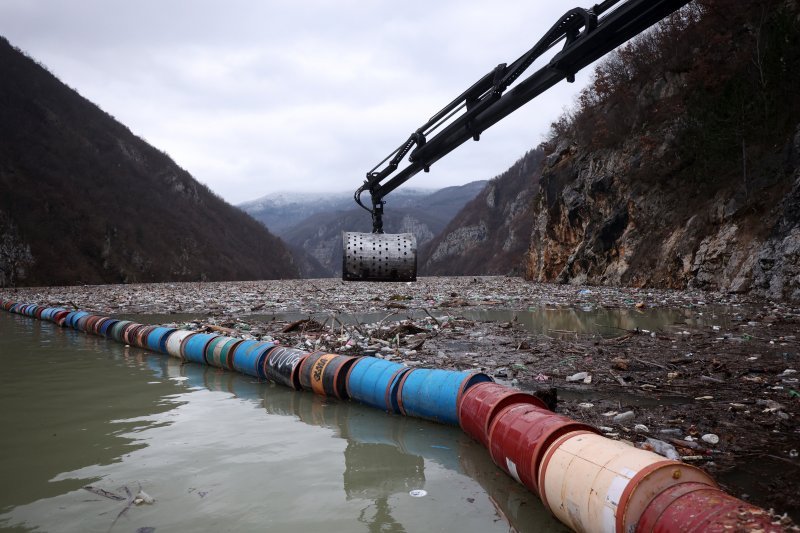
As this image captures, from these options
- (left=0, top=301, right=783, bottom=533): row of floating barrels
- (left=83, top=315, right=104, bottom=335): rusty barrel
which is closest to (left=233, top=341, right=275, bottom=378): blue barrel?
(left=0, top=301, right=783, bottom=533): row of floating barrels

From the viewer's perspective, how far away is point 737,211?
12609mm

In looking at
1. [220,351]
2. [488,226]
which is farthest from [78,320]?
[488,226]

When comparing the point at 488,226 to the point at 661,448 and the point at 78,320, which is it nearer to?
the point at 78,320

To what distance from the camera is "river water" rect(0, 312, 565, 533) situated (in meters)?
2.05

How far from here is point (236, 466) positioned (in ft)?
8.49

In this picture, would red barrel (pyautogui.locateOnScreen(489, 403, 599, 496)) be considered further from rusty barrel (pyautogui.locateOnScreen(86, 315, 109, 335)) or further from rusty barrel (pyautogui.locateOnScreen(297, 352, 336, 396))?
rusty barrel (pyautogui.locateOnScreen(86, 315, 109, 335))

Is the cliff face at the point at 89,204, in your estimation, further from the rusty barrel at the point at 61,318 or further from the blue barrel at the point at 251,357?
the blue barrel at the point at 251,357

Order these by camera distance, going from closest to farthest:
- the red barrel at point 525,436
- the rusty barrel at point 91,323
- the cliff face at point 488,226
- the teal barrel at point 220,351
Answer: the red barrel at point 525,436, the teal barrel at point 220,351, the rusty barrel at point 91,323, the cliff face at point 488,226

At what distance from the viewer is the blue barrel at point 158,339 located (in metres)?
6.32

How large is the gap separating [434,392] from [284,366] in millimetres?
1684

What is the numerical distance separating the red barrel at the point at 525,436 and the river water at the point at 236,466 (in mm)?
113

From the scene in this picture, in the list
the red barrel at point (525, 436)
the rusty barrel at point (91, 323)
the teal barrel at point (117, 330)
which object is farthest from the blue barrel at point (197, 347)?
the red barrel at point (525, 436)

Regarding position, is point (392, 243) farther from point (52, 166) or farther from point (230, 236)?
point (230, 236)

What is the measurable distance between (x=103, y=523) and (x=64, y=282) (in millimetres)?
43819
